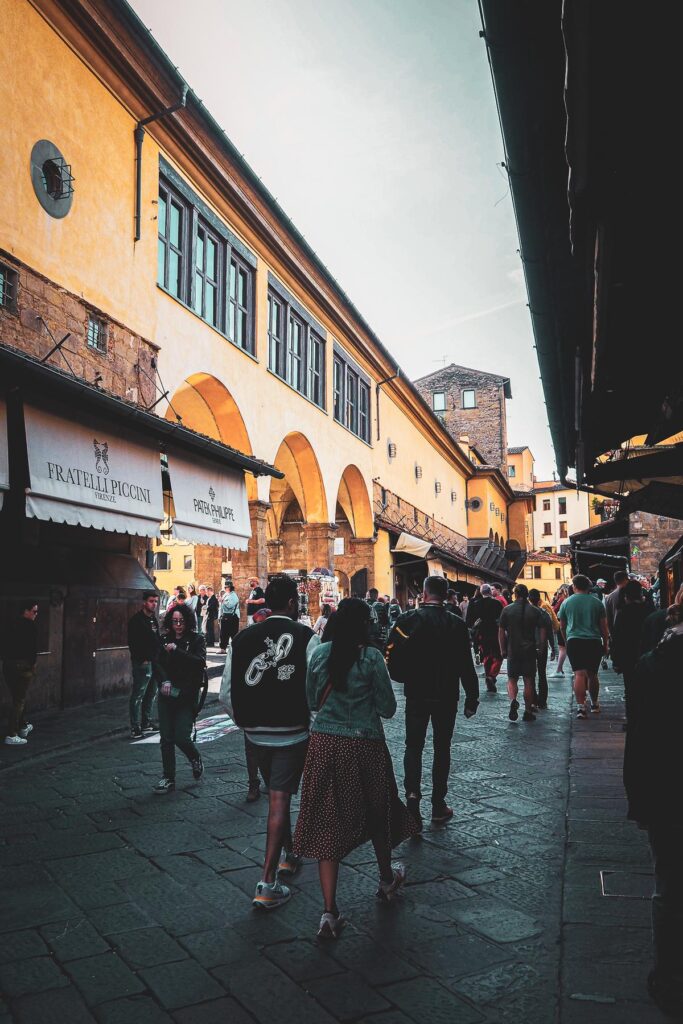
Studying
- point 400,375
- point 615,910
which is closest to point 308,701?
point 615,910

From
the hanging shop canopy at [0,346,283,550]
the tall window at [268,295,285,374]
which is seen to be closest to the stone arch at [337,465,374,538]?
the tall window at [268,295,285,374]

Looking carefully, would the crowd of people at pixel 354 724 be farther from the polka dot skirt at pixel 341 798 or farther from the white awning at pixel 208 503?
the white awning at pixel 208 503

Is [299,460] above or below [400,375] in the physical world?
below

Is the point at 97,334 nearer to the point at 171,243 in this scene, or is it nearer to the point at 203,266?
the point at 171,243

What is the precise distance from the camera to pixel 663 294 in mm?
4906

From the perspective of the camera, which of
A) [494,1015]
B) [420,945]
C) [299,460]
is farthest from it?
[299,460]

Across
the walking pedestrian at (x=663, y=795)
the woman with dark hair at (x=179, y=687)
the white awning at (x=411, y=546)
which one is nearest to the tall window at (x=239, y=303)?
the woman with dark hair at (x=179, y=687)

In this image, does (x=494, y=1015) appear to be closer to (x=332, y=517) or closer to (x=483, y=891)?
(x=483, y=891)

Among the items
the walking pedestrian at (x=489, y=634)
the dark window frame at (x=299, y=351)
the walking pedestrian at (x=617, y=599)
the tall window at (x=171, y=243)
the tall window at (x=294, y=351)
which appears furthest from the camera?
the tall window at (x=294, y=351)

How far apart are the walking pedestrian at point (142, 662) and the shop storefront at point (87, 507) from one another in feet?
4.14

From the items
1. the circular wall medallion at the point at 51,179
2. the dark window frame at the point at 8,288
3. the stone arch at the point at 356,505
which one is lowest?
the stone arch at the point at 356,505

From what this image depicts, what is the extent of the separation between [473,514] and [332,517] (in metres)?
28.3

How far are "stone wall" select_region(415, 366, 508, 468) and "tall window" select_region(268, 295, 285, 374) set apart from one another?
3745cm

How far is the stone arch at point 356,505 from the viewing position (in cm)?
2691
